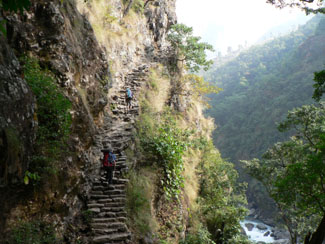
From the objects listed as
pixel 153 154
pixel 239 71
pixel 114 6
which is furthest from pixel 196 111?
pixel 239 71

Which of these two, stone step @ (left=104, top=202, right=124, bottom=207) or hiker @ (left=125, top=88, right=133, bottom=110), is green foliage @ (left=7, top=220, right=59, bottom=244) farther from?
hiker @ (left=125, top=88, right=133, bottom=110)

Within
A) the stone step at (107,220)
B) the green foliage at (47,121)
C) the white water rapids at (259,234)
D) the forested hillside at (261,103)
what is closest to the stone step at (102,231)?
the stone step at (107,220)

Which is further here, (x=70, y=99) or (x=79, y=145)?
(x=79, y=145)

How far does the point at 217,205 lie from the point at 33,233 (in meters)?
9.88

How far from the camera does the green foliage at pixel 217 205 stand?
11.3 metres

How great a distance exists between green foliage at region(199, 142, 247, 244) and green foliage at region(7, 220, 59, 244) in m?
8.13

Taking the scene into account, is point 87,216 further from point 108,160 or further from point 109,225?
point 108,160

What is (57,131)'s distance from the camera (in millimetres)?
5281

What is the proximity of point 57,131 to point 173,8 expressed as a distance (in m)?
23.9

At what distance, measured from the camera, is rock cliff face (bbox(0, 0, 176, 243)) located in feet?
12.2

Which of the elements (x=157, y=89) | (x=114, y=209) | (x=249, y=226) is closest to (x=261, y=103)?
(x=249, y=226)

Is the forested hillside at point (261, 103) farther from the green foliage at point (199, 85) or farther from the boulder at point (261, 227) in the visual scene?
the green foliage at point (199, 85)

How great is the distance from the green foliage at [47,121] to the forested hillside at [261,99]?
157 ft

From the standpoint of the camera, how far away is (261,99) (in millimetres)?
66375
